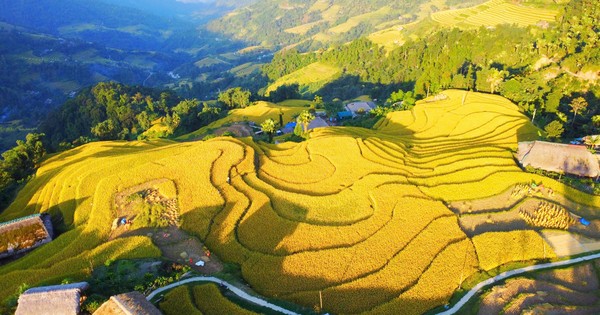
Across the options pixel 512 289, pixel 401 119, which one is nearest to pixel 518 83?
pixel 401 119

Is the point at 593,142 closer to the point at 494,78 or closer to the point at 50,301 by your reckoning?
the point at 494,78

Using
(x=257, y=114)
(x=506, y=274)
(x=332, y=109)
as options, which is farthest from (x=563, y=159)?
(x=257, y=114)

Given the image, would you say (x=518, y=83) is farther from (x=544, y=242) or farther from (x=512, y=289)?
(x=512, y=289)

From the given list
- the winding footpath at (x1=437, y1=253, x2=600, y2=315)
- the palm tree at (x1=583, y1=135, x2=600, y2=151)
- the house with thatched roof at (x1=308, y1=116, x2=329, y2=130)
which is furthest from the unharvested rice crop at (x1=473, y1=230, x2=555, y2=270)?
the house with thatched roof at (x1=308, y1=116, x2=329, y2=130)

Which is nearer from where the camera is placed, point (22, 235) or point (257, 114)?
point (22, 235)

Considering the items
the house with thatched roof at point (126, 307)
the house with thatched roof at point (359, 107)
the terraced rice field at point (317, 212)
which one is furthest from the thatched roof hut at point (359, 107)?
the house with thatched roof at point (126, 307)

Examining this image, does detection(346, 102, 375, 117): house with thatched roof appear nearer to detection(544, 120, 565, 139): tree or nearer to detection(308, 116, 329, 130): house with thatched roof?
detection(308, 116, 329, 130): house with thatched roof
